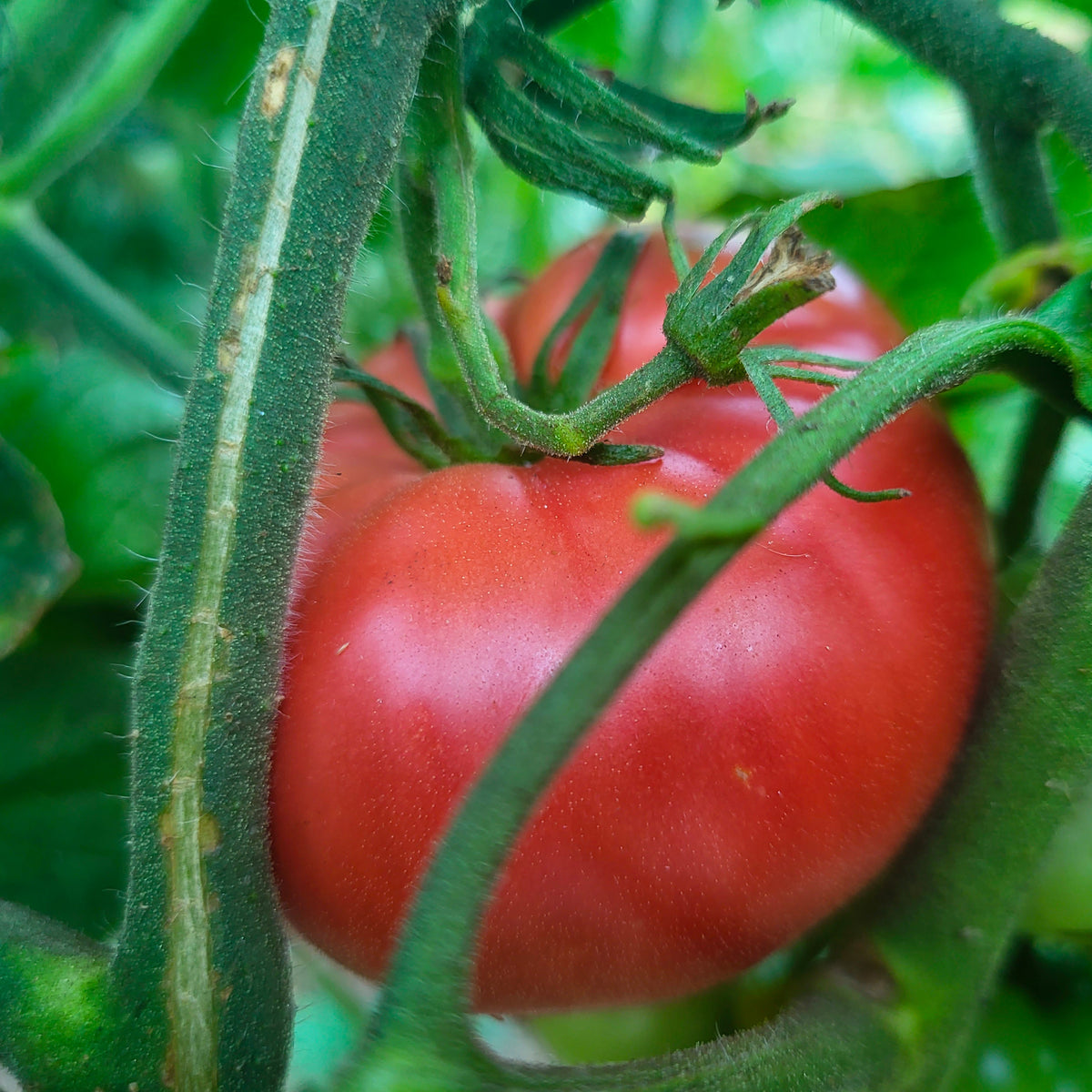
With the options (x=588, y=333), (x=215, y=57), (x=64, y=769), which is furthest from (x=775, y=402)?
(x=215, y=57)

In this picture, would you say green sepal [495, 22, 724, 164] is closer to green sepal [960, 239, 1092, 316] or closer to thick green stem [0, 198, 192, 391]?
green sepal [960, 239, 1092, 316]

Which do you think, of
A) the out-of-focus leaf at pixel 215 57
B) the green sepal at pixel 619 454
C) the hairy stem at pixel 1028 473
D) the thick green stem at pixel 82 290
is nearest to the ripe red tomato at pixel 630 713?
the green sepal at pixel 619 454

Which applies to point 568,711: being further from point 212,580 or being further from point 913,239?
point 913,239

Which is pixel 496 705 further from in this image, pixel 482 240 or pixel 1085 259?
pixel 482 240

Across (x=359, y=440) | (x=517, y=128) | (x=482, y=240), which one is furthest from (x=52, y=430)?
(x=482, y=240)

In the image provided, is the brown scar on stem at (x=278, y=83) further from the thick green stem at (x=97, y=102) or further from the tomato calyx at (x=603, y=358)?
the thick green stem at (x=97, y=102)

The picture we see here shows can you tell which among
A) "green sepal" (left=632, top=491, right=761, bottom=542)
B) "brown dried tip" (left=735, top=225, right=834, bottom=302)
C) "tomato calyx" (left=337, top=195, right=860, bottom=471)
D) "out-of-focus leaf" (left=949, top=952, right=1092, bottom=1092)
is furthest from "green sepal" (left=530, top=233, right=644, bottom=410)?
"out-of-focus leaf" (left=949, top=952, right=1092, bottom=1092)
